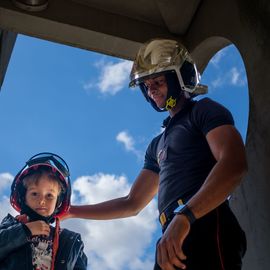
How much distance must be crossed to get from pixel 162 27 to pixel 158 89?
2.08m

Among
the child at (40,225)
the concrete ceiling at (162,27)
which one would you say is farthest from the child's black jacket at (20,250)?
the concrete ceiling at (162,27)

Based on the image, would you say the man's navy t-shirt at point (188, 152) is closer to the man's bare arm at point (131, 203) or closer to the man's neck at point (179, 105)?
the man's neck at point (179, 105)

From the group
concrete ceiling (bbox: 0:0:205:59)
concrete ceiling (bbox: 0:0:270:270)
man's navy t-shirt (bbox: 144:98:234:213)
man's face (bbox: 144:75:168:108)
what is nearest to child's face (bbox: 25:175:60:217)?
man's navy t-shirt (bbox: 144:98:234:213)

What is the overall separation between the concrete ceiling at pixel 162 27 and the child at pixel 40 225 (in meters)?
1.12

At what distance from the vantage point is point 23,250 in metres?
2.61

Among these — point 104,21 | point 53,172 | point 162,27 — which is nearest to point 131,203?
point 53,172

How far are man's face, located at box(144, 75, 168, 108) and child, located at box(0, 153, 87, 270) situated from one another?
0.69 metres

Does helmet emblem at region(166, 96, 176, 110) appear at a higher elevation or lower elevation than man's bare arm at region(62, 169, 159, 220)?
higher

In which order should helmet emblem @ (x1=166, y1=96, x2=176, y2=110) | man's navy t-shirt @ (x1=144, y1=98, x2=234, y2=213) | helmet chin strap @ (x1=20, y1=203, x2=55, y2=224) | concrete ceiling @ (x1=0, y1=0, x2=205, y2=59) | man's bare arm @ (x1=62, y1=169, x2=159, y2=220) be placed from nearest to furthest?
1. man's navy t-shirt @ (x1=144, y1=98, x2=234, y2=213)
2. helmet chin strap @ (x1=20, y1=203, x2=55, y2=224)
3. helmet emblem @ (x1=166, y1=96, x2=176, y2=110)
4. man's bare arm @ (x1=62, y1=169, x2=159, y2=220)
5. concrete ceiling @ (x1=0, y1=0, x2=205, y2=59)

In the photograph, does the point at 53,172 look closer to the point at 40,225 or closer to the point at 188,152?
the point at 40,225

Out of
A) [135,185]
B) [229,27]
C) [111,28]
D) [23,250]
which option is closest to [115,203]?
[135,185]

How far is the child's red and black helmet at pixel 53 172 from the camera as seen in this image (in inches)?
113

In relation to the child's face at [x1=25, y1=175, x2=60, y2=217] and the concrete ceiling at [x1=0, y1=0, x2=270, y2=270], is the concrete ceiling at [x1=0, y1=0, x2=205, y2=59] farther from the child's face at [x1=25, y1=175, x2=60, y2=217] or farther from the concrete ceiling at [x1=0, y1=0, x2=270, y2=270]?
the child's face at [x1=25, y1=175, x2=60, y2=217]

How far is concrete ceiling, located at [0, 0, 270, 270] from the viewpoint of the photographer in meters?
3.25
